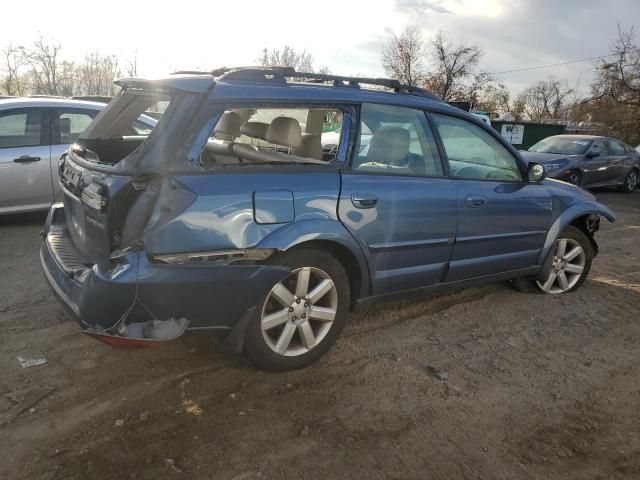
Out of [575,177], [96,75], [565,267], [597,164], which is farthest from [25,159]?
[96,75]

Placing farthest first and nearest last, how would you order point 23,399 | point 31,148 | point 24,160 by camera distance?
1. point 31,148
2. point 24,160
3. point 23,399

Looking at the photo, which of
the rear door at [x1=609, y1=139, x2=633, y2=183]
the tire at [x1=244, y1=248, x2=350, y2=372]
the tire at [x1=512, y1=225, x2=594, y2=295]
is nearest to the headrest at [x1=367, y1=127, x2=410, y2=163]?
the tire at [x1=244, y1=248, x2=350, y2=372]

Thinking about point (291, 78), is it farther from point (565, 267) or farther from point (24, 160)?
point (24, 160)

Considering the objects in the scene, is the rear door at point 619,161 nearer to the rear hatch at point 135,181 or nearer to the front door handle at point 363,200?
the front door handle at point 363,200

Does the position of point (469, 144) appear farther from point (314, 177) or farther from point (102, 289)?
point (102, 289)

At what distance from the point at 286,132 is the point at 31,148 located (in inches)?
160

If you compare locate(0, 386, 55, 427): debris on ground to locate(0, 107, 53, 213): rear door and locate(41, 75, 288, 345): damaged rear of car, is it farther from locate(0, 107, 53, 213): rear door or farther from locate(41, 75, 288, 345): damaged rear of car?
locate(0, 107, 53, 213): rear door

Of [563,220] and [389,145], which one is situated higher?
[389,145]

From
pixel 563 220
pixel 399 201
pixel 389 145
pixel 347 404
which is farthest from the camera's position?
pixel 563 220

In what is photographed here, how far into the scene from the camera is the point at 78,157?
3.43m

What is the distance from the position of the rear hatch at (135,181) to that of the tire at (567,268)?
135 inches

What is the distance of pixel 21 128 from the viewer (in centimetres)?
635

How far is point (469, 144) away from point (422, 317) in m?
1.38

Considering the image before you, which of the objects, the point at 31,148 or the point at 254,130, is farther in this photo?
the point at 31,148
